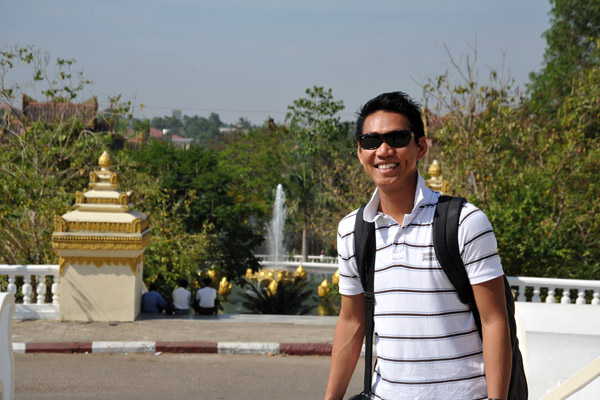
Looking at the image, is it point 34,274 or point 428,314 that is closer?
point 428,314

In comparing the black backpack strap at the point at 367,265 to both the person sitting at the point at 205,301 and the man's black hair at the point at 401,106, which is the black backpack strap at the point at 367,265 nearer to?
the man's black hair at the point at 401,106

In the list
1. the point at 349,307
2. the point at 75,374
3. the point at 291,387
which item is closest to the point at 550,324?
the point at 349,307

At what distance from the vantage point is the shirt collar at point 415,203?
2369 millimetres

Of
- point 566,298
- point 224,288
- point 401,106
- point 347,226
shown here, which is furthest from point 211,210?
point 401,106

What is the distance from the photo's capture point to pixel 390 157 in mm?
2434

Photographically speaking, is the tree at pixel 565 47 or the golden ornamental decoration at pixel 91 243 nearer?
the golden ornamental decoration at pixel 91 243

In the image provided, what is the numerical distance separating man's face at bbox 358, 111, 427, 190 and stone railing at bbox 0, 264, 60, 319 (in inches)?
286

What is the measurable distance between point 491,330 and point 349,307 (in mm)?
558

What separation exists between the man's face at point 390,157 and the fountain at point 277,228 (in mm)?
31374

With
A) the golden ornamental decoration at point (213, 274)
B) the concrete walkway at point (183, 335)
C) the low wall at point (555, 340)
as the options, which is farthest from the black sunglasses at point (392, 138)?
the golden ornamental decoration at point (213, 274)

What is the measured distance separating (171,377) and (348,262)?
4.81 m

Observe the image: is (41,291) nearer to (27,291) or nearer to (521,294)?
(27,291)

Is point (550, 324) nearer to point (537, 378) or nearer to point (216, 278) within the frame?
point (537, 378)

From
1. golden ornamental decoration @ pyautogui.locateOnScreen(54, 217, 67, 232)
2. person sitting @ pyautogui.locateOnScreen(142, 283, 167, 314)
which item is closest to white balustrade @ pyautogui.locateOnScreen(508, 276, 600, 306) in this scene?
person sitting @ pyautogui.locateOnScreen(142, 283, 167, 314)
